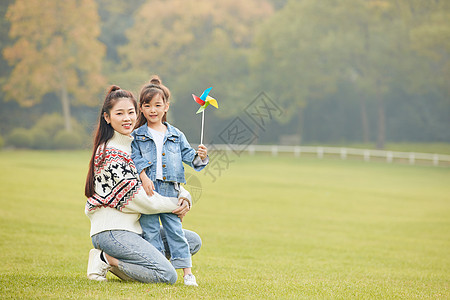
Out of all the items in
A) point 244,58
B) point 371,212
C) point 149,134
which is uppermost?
point 244,58

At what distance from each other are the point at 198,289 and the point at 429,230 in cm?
912

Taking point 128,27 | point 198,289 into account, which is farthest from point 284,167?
point 198,289

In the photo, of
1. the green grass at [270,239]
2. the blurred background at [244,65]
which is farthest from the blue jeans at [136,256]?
the blurred background at [244,65]

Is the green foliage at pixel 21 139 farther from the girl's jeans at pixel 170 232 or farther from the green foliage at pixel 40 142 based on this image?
the girl's jeans at pixel 170 232

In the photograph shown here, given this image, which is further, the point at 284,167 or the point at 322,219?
the point at 284,167

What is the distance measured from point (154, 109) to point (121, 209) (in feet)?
2.97

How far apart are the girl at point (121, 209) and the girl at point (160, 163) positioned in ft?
0.30

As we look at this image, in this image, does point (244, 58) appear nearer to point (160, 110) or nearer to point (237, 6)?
point (237, 6)

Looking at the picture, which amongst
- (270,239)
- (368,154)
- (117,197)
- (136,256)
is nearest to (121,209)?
(117,197)

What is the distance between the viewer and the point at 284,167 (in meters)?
29.6

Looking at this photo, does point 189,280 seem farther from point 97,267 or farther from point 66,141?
point 66,141

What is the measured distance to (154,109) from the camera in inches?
201

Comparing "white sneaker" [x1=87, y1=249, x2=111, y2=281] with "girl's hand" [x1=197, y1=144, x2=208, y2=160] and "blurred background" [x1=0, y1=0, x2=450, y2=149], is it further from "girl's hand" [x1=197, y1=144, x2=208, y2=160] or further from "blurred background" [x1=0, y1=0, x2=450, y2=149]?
"blurred background" [x1=0, y1=0, x2=450, y2=149]

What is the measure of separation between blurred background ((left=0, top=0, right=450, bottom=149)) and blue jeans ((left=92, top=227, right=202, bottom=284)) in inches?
1225
